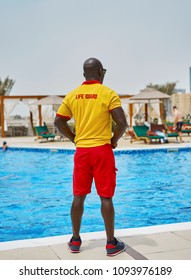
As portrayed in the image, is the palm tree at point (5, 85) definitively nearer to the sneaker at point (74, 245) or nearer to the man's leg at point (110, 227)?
the sneaker at point (74, 245)

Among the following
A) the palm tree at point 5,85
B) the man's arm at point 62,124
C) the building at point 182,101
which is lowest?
the man's arm at point 62,124

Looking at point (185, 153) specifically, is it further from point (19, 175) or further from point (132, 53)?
point (132, 53)

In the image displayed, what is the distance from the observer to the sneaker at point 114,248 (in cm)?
346

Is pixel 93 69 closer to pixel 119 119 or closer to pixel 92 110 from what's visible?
pixel 92 110

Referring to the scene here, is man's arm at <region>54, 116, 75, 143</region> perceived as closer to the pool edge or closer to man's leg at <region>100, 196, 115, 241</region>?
man's leg at <region>100, 196, 115, 241</region>

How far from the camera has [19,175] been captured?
415 inches

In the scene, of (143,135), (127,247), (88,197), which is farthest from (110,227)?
(143,135)

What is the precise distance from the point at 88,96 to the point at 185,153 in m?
11.2

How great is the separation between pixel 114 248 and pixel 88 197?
401 centimetres

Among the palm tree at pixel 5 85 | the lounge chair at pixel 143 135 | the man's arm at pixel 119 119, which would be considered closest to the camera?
the man's arm at pixel 119 119

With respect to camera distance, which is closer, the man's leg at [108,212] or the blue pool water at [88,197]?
the man's leg at [108,212]

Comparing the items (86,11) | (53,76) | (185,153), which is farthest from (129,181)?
(53,76)

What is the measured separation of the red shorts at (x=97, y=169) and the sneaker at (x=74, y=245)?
42 cm

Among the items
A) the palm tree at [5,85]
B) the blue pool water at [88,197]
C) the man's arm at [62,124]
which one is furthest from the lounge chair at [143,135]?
the palm tree at [5,85]
